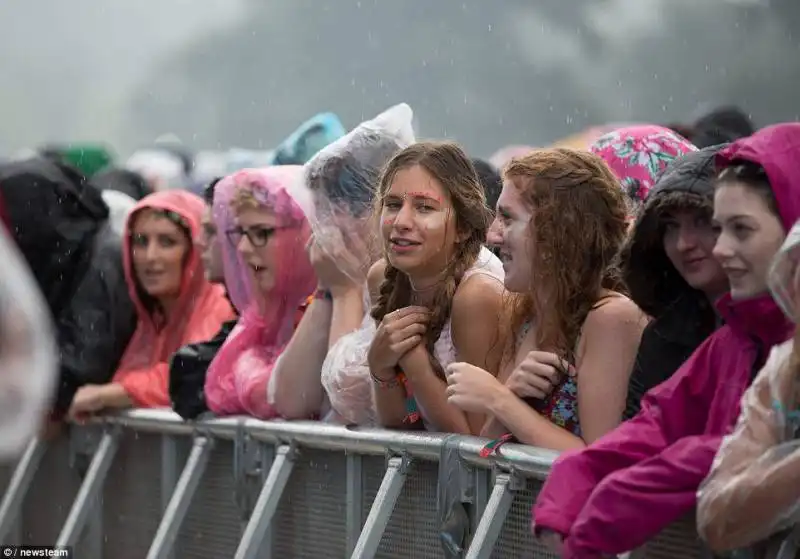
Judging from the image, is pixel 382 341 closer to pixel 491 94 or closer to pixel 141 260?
pixel 141 260

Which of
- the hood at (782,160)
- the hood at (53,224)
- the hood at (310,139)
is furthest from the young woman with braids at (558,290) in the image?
the hood at (53,224)

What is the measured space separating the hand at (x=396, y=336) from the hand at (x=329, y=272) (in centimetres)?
111

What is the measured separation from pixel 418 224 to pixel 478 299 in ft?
1.12

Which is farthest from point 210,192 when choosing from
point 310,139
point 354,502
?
point 354,502

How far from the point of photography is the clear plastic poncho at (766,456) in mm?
4004

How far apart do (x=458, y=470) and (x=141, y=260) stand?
4151 millimetres

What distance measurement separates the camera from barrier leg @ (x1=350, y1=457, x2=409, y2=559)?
19.8 feet

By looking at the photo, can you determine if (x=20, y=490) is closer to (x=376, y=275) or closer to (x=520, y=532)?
(x=376, y=275)

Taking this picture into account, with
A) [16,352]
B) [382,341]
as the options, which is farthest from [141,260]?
[16,352]

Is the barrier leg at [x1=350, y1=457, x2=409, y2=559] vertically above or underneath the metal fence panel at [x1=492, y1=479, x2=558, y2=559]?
underneath

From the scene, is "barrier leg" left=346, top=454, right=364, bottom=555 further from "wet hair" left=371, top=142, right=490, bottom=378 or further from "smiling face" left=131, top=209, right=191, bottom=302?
"smiling face" left=131, top=209, right=191, bottom=302

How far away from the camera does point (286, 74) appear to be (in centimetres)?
1770

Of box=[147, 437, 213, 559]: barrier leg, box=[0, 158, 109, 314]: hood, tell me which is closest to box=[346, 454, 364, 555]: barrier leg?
box=[147, 437, 213, 559]: barrier leg

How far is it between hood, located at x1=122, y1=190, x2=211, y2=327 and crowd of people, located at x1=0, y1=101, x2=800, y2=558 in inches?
0.4
